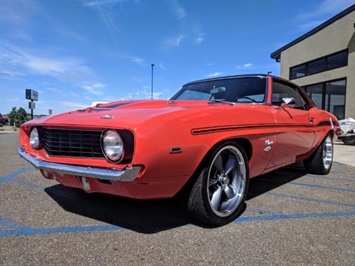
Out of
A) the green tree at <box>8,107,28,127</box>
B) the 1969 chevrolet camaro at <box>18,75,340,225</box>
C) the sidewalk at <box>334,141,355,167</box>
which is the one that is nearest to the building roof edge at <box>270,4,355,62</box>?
the sidewalk at <box>334,141,355,167</box>

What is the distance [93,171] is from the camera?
199 cm

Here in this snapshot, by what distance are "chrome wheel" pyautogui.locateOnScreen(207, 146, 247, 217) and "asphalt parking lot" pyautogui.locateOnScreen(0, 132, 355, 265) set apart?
18cm

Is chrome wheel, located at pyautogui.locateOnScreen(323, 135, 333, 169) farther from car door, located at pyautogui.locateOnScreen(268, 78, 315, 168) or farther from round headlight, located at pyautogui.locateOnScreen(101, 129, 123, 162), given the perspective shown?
round headlight, located at pyautogui.locateOnScreen(101, 129, 123, 162)

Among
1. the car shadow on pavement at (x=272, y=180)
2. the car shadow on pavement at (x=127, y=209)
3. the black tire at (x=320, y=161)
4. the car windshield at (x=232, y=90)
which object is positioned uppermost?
the car windshield at (x=232, y=90)

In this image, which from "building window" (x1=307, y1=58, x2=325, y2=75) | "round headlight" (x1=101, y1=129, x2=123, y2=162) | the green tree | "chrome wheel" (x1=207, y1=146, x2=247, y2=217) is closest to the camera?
"round headlight" (x1=101, y1=129, x2=123, y2=162)

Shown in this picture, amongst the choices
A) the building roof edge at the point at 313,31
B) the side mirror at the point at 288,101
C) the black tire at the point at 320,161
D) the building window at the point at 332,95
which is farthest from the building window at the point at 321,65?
the side mirror at the point at 288,101

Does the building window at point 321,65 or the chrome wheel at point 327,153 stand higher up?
the building window at point 321,65

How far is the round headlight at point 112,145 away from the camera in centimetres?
197

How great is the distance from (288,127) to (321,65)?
1337 cm

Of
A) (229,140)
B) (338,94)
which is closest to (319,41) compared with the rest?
(338,94)

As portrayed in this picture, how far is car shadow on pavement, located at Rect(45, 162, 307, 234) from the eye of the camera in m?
2.39

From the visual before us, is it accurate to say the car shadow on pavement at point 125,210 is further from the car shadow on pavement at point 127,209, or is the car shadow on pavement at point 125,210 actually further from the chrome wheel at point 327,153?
the chrome wheel at point 327,153

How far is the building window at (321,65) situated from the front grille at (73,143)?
14.0m

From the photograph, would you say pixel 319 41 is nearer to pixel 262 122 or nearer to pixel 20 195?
pixel 262 122
